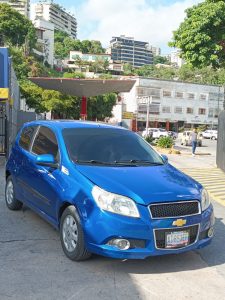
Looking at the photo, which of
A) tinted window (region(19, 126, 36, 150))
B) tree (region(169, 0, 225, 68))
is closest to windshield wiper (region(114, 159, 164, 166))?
tinted window (region(19, 126, 36, 150))

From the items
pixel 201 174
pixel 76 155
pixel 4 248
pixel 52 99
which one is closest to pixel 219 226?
pixel 76 155

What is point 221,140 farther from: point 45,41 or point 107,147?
point 45,41

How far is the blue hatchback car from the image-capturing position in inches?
181

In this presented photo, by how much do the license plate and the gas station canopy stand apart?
21535 mm

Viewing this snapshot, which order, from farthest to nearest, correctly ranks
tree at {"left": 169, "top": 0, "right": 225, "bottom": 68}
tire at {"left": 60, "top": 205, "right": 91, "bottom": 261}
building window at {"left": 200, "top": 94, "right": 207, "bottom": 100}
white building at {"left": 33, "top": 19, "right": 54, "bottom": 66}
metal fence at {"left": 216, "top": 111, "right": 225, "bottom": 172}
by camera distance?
1. white building at {"left": 33, "top": 19, "right": 54, "bottom": 66}
2. building window at {"left": 200, "top": 94, "right": 207, "bottom": 100}
3. metal fence at {"left": 216, "top": 111, "right": 225, "bottom": 172}
4. tree at {"left": 169, "top": 0, "right": 225, "bottom": 68}
5. tire at {"left": 60, "top": 205, "right": 91, "bottom": 261}

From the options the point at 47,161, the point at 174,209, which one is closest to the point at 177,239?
the point at 174,209

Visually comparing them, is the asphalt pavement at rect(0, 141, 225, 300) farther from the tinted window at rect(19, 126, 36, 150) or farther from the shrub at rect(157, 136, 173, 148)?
the shrub at rect(157, 136, 173, 148)

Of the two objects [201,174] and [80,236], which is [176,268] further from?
[201,174]

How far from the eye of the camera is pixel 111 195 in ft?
15.3

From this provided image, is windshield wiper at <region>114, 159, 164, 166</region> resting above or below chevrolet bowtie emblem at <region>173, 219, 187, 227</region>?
above

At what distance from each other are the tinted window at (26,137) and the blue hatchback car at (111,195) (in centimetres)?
39

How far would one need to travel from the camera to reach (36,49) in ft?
403

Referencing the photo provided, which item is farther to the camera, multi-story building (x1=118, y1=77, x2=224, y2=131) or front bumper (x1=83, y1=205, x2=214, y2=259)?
multi-story building (x1=118, y1=77, x2=224, y2=131)

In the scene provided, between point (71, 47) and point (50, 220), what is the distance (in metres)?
174
